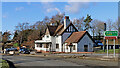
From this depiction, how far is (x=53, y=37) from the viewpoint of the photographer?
197 feet

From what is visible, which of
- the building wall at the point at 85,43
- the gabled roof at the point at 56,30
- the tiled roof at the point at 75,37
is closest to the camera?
the building wall at the point at 85,43

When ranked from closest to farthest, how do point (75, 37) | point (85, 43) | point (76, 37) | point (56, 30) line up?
point (85, 43), point (76, 37), point (75, 37), point (56, 30)

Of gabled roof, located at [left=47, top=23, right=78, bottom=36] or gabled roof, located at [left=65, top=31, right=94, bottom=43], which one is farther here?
gabled roof, located at [left=47, top=23, right=78, bottom=36]

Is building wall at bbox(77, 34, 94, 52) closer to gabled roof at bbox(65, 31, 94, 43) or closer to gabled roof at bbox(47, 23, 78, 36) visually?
gabled roof at bbox(65, 31, 94, 43)

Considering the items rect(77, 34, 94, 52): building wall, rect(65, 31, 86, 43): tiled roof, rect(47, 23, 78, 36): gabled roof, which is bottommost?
rect(77, 34, 94, 52): building wall

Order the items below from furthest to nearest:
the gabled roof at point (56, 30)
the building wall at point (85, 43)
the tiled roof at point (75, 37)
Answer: the gabled roof at point (56, 30)
the tiled roof at point (75, 37)
the building wall at point (85, 43)

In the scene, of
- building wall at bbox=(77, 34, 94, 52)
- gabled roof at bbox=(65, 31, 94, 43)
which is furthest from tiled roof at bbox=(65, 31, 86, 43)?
building wall at bbox=(77, 34, 94, 52)

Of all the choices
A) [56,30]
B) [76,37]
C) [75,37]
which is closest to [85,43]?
[76,37]

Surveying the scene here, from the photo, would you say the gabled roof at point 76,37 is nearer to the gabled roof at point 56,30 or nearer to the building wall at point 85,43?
the building wall at point 85,43

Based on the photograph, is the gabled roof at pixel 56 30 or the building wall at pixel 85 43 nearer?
the building wall at pixel 85 43

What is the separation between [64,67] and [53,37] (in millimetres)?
43932

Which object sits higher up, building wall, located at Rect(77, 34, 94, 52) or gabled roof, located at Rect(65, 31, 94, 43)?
A: gabled roof, located at Rect(65, 31, 94, 43)

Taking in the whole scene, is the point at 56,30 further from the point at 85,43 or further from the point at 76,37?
the point at 85,43

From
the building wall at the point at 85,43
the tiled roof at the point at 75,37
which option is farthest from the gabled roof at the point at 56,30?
the building wall at the point at 85,43
